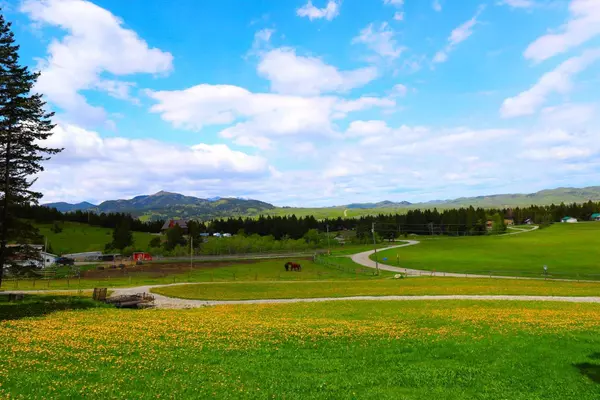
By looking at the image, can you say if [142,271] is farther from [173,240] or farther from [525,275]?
[525,275]

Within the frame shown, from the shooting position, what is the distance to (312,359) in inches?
609

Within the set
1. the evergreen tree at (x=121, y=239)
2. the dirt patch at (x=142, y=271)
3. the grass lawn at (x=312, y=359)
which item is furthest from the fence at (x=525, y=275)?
the evergreen tree at (x=121, y=239)

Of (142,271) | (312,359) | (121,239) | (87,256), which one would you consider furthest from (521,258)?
(87,256)

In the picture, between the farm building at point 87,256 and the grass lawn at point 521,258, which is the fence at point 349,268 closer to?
the grass lawn at point 521,258

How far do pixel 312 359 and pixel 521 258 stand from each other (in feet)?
356

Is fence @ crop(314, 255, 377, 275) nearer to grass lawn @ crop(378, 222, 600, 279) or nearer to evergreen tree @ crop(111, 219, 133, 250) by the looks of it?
grass lawn @ crop(378, 222, 600, 279)

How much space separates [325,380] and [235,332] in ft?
29.0

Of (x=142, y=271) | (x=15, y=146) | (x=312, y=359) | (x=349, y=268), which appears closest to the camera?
(x=312, y=359)

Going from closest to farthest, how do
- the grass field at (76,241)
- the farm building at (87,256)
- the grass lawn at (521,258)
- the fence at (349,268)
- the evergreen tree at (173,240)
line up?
the grass lawn at (521,258), the fence at (349,268), the farm building at (87,256), the evergreen tree at (173,240), the grass field at (76,241)

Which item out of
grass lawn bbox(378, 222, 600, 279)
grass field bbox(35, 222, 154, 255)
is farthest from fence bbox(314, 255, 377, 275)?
grass field bbox(35, 222, 154, 255)

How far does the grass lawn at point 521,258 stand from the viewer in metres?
84.1

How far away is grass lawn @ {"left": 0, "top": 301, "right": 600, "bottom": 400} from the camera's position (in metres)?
12.2

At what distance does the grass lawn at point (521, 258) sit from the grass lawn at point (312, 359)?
232ft

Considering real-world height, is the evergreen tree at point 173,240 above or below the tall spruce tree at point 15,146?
below
